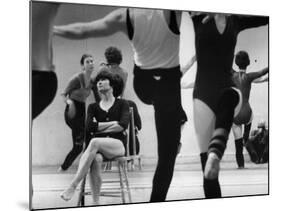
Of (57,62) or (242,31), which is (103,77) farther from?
(242,31)

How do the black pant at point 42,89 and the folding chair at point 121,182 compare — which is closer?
the black pant at point 42,89

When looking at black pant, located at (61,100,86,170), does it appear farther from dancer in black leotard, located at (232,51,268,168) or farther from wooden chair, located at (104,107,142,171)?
dancer in black leotard, located at (232,51,268,168)

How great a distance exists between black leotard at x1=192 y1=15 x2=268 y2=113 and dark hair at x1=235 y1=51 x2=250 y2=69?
3.1 inches

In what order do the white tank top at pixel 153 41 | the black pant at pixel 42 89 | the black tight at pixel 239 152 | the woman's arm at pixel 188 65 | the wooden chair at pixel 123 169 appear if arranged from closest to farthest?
1. the black pant at pixel 42 89
2. the wooden chair at pixel 123 169
3. the white tank top at pixel 153 41
4. the woman's arm at pixel 188 65
5. the black tight at pixel 239 152

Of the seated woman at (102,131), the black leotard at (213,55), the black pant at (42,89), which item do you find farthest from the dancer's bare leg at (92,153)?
the black leotard at (213,55)

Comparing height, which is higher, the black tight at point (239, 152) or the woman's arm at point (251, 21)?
the woman's arm at point (251, 21)

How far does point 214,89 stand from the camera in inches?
243

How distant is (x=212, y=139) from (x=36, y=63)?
219 cm

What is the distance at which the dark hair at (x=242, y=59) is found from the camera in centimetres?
627

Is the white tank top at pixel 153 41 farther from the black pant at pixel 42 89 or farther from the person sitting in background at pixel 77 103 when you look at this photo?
the black pant at pixel 42 89

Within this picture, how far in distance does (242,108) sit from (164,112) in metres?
0.99

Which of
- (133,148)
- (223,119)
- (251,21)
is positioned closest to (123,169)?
(133,148)

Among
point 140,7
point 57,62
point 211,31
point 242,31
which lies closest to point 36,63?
point 57,62
